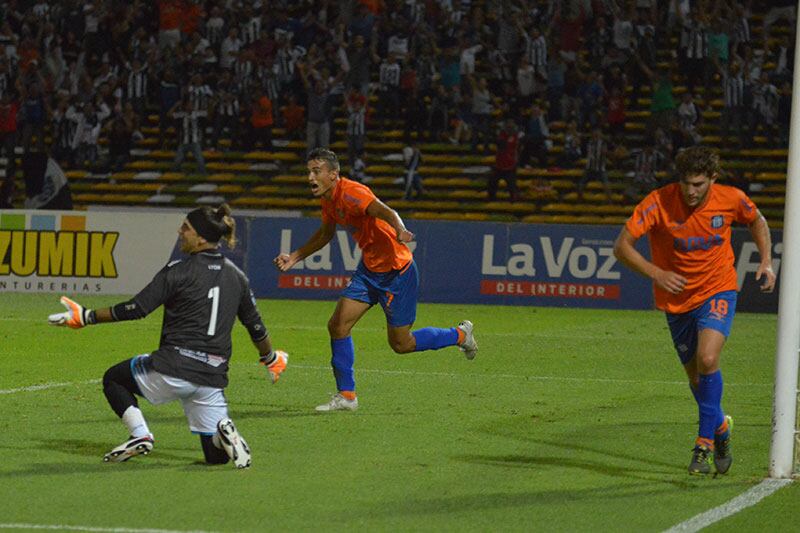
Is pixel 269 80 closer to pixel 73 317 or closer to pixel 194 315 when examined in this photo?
pixel 194 315

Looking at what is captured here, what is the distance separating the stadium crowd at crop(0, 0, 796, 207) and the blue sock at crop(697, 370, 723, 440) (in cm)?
1923

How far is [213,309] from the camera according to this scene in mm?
8297

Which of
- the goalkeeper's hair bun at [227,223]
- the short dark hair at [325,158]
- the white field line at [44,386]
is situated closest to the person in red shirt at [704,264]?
the goalkeeper's hair bun at [227,223]

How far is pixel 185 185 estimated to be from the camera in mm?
30641

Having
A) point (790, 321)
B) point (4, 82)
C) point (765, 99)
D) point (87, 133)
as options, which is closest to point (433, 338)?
point (790, 321)

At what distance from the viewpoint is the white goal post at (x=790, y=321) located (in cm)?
814

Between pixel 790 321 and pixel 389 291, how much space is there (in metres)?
3.86

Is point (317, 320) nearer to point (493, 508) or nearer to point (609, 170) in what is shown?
point (609, 170)

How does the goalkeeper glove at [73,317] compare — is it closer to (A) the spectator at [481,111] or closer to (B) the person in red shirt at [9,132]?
(A) the spectator at [481,111]

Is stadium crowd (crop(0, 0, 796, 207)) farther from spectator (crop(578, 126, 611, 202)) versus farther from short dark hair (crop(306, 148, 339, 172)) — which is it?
short dark hair (crop(306, 148, 339, 172))

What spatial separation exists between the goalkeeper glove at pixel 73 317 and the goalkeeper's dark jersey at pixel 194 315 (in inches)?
11.4

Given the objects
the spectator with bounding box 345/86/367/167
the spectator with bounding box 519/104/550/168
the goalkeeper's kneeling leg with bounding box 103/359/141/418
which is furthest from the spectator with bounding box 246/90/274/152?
the goalkeeper's kneeling leg with bounding box 103/359/141/418

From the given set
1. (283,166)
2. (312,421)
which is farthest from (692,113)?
(312,421)

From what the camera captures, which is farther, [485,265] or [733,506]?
[485,265]
